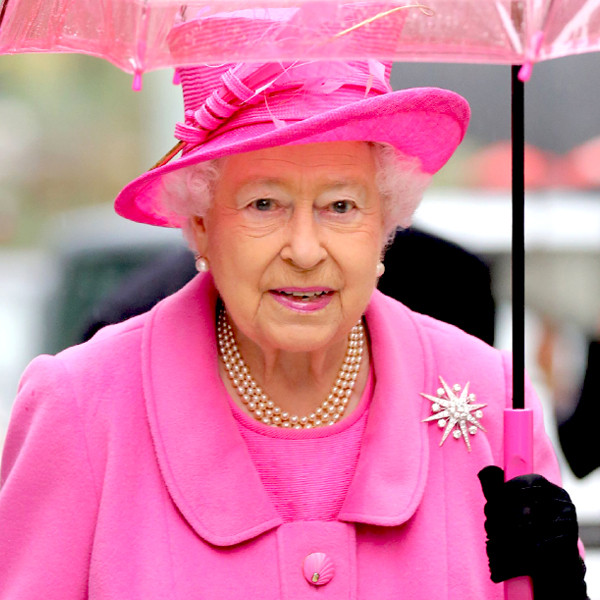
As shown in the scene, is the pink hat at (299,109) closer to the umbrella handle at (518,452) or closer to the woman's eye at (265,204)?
the woman's eye at (265,204)

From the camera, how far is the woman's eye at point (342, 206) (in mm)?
2793

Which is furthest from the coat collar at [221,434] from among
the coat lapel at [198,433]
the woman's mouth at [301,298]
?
the woman's mouth at [301,298]

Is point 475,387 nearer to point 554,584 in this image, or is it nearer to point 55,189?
point 554,584

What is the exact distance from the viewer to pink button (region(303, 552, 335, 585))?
9.02 feet

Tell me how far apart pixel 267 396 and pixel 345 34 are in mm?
926

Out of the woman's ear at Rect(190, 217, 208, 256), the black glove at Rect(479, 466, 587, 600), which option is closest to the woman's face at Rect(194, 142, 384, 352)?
the woman's ear at Rect(190, 217, 208, 256)

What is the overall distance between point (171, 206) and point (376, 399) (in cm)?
69

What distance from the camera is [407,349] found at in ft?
10.2

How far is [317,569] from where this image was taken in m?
2.75

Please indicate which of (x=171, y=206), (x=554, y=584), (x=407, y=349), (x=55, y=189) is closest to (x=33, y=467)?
(x=171, y=206)

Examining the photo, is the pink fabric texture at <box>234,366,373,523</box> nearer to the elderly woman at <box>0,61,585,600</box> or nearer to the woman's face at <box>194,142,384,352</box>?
the elderly woman at <box>0,61,585,600</box>

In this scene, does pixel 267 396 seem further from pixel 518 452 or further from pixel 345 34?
pixel 345 34

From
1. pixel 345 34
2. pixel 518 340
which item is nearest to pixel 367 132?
pixel 345 34

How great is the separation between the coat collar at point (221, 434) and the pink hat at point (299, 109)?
39 centimetres
